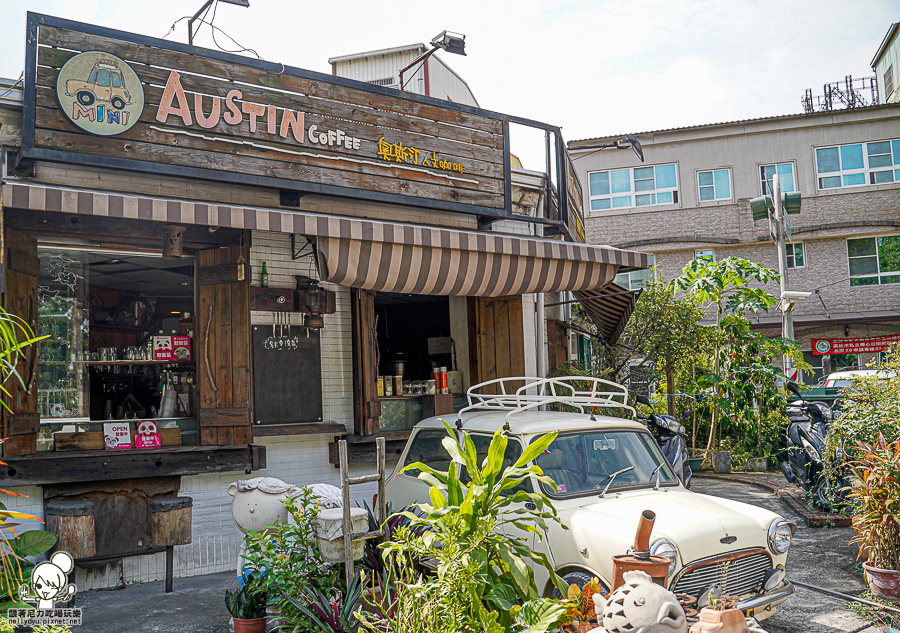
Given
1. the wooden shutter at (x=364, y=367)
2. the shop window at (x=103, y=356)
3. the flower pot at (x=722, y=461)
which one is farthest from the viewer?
the flower pot at (x=722, y=461)

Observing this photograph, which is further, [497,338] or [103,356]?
[497,338]

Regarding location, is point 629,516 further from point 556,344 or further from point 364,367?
point 556,344

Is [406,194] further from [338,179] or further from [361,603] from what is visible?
[361,603]

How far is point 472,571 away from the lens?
3523mm

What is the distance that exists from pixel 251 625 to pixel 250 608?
11cm

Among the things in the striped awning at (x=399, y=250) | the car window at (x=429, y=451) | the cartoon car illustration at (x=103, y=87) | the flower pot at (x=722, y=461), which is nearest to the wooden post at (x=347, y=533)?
the car window at (x=429, y=451)

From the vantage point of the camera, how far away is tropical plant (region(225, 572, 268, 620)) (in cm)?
477

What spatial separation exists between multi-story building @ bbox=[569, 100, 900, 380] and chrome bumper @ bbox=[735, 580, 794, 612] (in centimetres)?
1969

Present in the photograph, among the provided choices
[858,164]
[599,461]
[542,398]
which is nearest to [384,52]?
[542,398]

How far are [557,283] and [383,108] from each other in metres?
3.02

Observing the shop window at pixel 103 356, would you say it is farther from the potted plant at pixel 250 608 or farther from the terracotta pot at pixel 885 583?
the terracotta pot at pixel 885 583

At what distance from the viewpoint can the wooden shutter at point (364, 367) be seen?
8211mm

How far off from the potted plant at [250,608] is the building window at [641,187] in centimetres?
2194

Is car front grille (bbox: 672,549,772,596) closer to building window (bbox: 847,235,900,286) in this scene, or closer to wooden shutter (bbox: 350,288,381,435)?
wooden shutter (bbox: 350,288,381,435)
